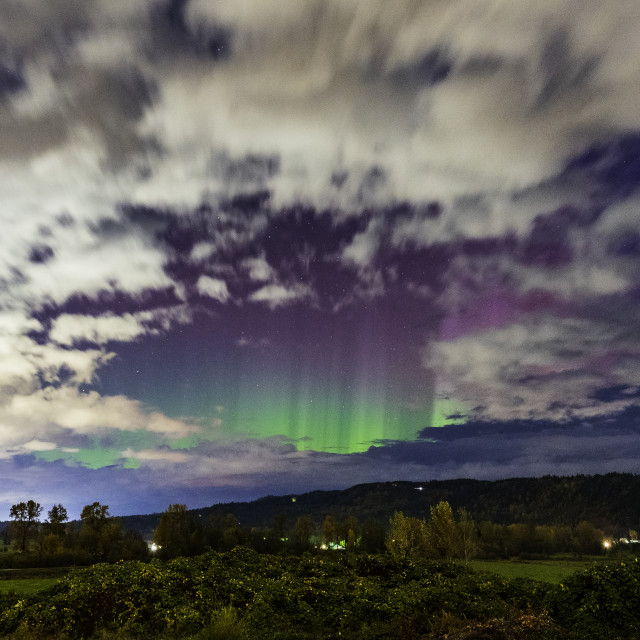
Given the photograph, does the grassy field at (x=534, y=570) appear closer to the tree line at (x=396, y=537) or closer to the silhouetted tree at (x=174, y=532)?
the tree line at (x=396, y=537)

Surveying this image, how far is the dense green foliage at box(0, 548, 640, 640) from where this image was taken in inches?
692

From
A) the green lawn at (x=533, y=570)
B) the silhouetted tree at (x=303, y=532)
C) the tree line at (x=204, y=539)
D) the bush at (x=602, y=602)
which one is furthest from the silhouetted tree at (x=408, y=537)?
the bush at (x=602, y=602)

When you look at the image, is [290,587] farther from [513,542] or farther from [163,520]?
[513,542]

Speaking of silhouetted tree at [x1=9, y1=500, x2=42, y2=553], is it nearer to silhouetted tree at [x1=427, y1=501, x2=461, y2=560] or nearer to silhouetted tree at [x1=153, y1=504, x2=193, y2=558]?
silhouetted tree at [x1=153, y1=504, x2=193, y2=558]

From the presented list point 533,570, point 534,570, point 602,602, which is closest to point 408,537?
point 533,570

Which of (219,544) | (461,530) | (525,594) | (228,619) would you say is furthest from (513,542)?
(228,619)

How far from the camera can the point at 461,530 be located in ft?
310

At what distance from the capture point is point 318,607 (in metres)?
21.9

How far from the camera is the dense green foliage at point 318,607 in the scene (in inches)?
692

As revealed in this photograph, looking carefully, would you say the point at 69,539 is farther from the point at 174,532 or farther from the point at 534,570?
the point at 534,570

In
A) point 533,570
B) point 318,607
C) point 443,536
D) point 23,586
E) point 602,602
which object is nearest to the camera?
point 602,602

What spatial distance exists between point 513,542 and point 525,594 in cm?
12790

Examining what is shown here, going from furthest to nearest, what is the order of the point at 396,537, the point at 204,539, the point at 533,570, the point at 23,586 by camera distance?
1. the point at 204,539
2. the point at 396,537
3. the point at 533,570
4. the point at 23,586

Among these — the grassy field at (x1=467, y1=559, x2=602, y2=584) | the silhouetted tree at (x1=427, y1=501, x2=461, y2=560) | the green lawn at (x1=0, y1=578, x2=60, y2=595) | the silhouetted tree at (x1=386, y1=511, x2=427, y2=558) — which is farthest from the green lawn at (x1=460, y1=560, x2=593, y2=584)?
the green lawn at (x1=0, y1=578, x2=60, y2=595)
